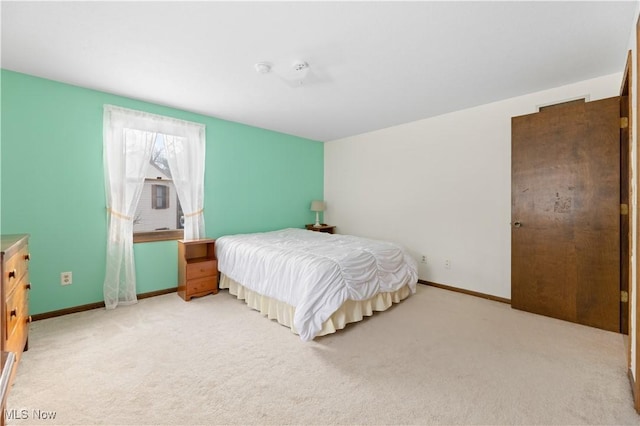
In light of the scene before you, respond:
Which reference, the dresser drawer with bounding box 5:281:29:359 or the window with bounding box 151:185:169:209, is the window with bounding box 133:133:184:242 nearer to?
the window with bounding box 151:185:169:209

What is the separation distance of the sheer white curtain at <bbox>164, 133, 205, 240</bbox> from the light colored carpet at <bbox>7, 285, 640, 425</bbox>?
126cm

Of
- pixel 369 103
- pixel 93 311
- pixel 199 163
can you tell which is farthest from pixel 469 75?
pixel 93 311

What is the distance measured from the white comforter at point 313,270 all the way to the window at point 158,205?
27.8 inches

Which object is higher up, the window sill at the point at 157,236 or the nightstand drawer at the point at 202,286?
the window sill at the point at 157,236

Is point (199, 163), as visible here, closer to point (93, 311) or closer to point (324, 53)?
point (93, 311)

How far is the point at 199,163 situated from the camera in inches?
147

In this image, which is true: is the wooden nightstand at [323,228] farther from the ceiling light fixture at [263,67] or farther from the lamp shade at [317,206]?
the ceiling light fixture at [263,67]

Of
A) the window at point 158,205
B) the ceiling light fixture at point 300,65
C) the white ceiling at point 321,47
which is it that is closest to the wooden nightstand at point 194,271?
the window at point 158,205

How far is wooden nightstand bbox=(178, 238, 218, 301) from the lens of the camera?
132 inches

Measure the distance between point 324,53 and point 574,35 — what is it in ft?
6.10

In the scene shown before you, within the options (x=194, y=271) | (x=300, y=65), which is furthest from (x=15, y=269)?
(x=300, y=65)

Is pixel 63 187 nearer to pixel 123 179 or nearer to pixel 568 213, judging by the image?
pixel 123 179

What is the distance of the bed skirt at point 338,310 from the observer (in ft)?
8.14

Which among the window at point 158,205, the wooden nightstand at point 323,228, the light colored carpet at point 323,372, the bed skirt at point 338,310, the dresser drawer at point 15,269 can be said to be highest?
the window at point 158,205
